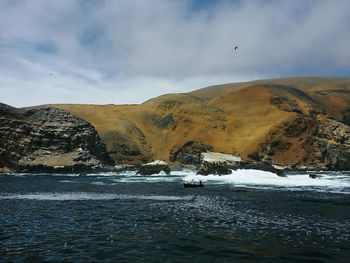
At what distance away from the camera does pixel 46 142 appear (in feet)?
510

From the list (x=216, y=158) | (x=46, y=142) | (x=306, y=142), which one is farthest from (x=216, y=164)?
(x=46, y=142)

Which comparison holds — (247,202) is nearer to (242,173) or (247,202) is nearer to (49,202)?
(49,202)

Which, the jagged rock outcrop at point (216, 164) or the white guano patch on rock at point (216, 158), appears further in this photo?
the white guano patch on rock at point (216, 158)

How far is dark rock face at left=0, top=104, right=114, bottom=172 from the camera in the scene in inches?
5679

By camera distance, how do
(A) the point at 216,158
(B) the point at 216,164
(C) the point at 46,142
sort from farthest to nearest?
(C) the point at 46,142, (A) the point at 216,158, (B) the point at 216,164

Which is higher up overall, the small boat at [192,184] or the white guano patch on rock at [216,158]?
the white guano patch on rock at [216,158]

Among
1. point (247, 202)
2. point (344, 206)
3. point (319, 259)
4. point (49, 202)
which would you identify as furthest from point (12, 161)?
point (319, 259)

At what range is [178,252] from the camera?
24031mm

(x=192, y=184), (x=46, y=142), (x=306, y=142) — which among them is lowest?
(x=192, y=184)

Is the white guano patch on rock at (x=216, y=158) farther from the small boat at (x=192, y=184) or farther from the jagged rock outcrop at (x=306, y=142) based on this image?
the small boat at (x=192, y=184)

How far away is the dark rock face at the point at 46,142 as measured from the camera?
473ft

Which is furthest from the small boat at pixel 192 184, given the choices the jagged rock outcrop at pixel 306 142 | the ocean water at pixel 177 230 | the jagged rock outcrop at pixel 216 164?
the jagged rock outcrop at pixel 306 142

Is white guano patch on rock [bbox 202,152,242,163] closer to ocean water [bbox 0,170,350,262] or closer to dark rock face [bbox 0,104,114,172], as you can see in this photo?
dark rock face [bbox 0,104,114,172]

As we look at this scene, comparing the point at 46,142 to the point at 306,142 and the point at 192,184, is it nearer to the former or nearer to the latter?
the point at 192,184
